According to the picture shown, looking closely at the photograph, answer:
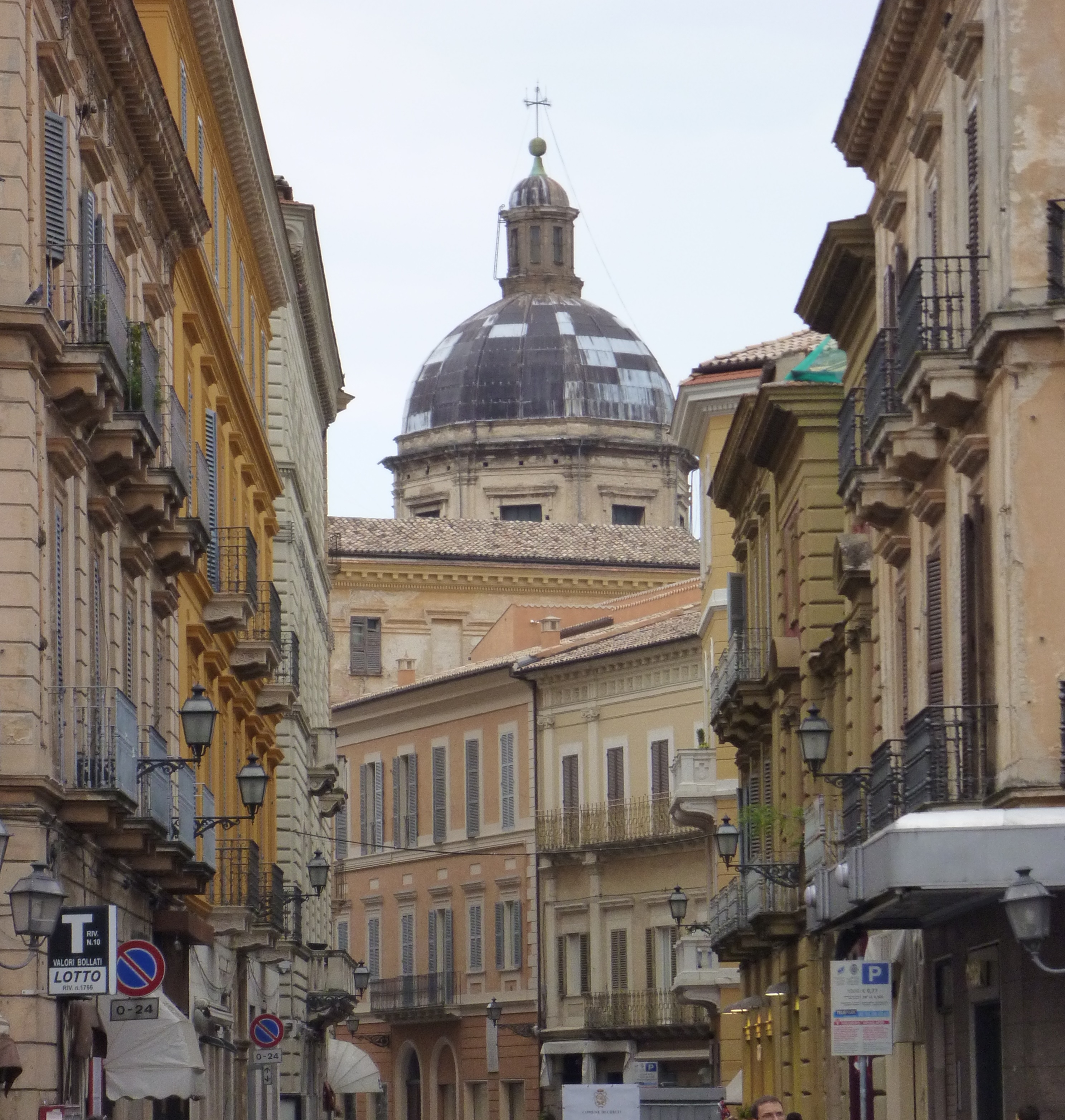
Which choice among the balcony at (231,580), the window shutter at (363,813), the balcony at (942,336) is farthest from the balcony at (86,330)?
the window shutter at (363,813)

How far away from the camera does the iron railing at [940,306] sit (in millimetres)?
22453

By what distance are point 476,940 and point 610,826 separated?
7.22m

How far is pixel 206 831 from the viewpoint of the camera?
31.8 metres

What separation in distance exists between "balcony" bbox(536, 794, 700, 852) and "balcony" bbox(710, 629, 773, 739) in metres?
15.1

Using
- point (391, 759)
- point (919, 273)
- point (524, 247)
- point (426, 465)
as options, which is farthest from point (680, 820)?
point (524, 247)

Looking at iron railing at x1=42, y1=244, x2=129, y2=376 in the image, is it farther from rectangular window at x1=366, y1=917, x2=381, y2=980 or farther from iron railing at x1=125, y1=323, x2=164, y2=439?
rectangular window at x1=366, y1=917, x2=381, y2=980

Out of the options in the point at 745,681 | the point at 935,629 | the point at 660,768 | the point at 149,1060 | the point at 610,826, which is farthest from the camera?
the point at 610,826

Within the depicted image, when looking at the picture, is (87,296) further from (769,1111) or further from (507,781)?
(507,781)

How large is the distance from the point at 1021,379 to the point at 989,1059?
6059 mm

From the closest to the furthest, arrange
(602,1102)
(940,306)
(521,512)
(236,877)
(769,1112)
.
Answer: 1. (769,1112)
2. (940,306)
3. (236,877)
4. (602,1102)
5. (521,512)

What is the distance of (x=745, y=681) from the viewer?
4225cm

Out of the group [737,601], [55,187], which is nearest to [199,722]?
[55,187]

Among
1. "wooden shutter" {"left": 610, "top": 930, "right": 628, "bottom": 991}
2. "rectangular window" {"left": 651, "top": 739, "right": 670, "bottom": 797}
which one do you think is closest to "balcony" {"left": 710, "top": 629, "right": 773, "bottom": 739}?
"rectangular window" {"left": 651, "top": 739, "right": 670, "bottom": 797}

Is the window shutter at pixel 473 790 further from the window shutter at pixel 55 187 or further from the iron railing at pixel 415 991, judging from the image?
the window shutter at pixel 55 187
